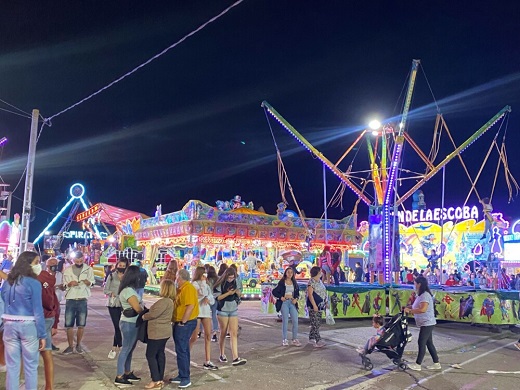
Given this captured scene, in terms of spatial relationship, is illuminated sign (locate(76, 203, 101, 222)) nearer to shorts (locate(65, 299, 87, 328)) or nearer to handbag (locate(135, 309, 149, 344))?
shorts (locate(65, 299, 87, 328))

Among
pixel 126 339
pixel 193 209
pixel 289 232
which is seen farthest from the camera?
→ pixel 289 232

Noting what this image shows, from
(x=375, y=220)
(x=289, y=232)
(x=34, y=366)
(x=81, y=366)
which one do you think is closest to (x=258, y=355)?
(x=81, y=366)

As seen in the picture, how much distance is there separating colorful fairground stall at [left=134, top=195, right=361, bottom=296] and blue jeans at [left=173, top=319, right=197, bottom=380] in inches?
602

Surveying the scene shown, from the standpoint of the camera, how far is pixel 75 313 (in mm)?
7887

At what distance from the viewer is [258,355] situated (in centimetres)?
818

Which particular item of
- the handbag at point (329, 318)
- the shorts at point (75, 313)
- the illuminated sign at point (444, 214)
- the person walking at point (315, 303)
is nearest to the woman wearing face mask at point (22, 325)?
the shorts at point (75, 313)

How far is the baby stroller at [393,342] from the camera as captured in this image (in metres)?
7.30

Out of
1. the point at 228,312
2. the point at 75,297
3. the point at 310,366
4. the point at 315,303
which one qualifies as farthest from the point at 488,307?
the point at 75,297

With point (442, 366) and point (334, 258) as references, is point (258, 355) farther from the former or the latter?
point (334, 258)

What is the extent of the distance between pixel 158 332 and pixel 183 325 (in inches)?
17.2

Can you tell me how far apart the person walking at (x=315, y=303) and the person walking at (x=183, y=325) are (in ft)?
11.0

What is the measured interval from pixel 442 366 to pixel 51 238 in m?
54.4

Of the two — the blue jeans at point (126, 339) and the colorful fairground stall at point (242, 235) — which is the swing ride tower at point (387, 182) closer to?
the colorful fairground stall at point (242, 235)

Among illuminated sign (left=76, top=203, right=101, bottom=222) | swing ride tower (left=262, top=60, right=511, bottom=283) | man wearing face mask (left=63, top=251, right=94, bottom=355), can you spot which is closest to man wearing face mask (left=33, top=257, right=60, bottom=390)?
man wearing face mask (left=63, top=251, right=94, bottom=355)
